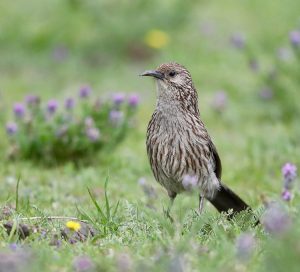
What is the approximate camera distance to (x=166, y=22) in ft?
43.0

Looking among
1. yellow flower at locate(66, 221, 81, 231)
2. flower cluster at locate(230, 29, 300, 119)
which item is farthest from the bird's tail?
flower cluster at locate(230, 29, 300, 119)

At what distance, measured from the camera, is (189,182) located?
18.4 ft

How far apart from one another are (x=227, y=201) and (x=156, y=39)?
6.37 m

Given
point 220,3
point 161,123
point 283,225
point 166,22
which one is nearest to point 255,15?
point 220,3

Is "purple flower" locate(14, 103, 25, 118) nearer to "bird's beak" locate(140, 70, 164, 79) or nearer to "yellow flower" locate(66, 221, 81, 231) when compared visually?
"bird's beak" locate(140, 70, 164, 79)

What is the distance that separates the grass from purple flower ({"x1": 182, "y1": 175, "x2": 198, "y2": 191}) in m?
0.22

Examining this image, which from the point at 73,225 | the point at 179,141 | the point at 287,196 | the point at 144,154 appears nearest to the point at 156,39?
the point at 144,154

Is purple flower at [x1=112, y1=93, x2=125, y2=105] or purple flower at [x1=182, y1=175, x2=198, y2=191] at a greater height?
purple flower at [x1=112, y1=93, x2=125, y2=105]

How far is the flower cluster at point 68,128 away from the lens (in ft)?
26.4

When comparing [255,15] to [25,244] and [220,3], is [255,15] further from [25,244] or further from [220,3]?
[25,244]

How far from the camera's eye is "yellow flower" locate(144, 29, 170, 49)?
12414 millimetres

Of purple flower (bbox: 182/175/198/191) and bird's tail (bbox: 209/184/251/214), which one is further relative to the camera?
bird's tail (bbox: 209/184/251/214)

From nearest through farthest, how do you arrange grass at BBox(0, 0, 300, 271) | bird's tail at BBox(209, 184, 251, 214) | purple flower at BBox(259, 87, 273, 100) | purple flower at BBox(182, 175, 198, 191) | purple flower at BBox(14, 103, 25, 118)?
grass at BBox(0, 0, 300, 271)
purple flower at BBox(182, 175, 198, 191)
bird's tail at BBox(209, 184, 251, 214)
purple flower at BBox(14, 103, 25, 118)
purple flower at BBox(259, 87, 273, 100)

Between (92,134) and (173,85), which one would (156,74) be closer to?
(173,85)
